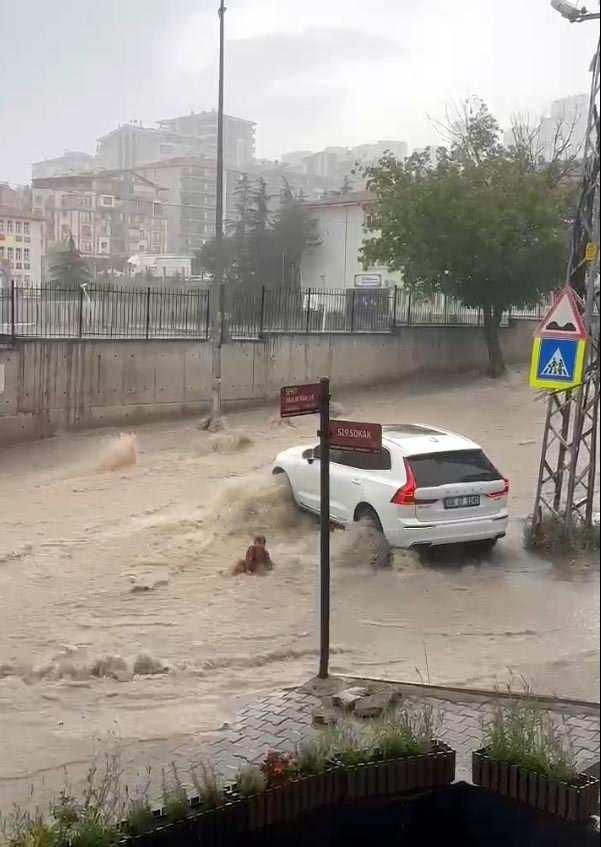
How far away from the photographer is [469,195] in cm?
306

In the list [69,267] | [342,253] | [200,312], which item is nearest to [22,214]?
[69,267]

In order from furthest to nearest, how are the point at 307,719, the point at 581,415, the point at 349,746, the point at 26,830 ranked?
the point at 307,719, the point at 349,746, the point at 581,415, the point at 26,830

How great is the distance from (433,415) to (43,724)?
Result: 1606mm

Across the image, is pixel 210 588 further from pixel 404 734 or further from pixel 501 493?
pixel 501 493

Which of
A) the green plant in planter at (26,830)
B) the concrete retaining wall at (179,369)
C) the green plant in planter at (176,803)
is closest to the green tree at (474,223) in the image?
the concrete retaining wall at (179,369)

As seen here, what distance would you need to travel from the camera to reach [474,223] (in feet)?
10.00

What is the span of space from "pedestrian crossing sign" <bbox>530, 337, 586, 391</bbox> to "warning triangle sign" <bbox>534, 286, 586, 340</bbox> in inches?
0.6

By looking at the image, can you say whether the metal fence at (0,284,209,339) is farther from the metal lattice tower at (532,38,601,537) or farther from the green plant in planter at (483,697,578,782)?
the green plant in planter at (483,697,578,782)

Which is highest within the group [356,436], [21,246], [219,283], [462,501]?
[21,246]

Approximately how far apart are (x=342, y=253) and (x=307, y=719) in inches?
60.1

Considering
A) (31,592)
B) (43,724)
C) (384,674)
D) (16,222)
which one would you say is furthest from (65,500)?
(384,674)

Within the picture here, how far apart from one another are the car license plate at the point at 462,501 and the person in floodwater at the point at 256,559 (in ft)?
2.12

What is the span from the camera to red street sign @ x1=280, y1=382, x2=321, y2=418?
3.27 meters

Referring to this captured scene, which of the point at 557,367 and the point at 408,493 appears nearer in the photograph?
the point at 557,367
